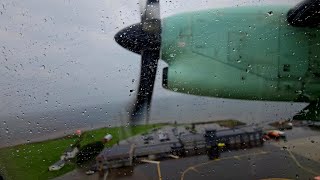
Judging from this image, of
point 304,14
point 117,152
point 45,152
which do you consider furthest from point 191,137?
point 304,14

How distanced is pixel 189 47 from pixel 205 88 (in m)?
0.47

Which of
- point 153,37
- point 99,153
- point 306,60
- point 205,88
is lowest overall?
point 99,153

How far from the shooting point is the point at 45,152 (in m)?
3.44

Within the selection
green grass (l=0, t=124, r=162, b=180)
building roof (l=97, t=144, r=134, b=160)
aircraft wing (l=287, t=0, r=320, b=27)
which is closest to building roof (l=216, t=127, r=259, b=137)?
green grass (l=0, t=124, r=162, b=180)

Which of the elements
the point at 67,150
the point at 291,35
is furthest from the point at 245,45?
the point at 67,150

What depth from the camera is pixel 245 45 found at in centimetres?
358

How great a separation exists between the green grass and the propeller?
222mm

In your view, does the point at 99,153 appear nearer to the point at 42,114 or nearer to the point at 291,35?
the point at 42,114

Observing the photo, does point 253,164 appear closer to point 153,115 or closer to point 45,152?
point 153,115

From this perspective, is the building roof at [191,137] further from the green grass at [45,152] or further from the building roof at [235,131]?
the green grass at [45,152]

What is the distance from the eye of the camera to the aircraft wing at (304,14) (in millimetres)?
3686

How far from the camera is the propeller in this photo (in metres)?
3.31

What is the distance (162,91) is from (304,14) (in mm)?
1790

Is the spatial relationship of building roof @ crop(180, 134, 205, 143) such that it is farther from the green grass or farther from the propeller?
the propeller
